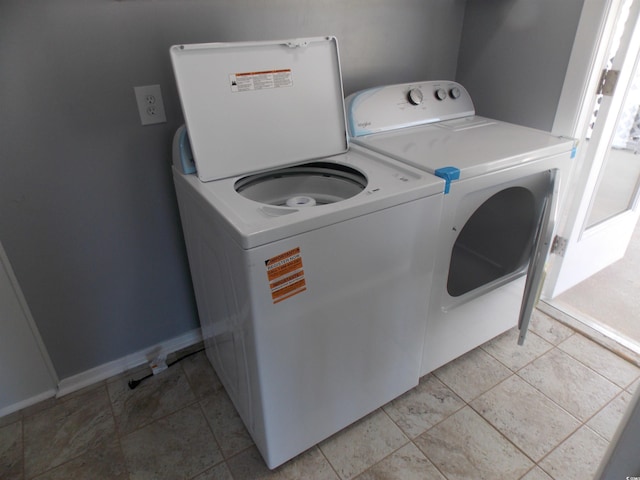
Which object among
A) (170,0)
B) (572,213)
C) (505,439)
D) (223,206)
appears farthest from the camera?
(572,213)

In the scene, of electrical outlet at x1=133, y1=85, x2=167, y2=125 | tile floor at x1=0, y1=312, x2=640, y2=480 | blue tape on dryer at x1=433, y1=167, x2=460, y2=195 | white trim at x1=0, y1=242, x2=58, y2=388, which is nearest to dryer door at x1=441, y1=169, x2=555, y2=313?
blue tape on dryer at x1=433, y1=167, x2=460, y2=195

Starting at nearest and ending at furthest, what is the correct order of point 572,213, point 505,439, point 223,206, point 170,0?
point 223,206, point 170,0, point 505,439, point 572,213

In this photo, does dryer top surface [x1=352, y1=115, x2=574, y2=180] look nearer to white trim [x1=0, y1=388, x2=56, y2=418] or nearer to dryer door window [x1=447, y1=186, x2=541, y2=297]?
dryer door window [x1=447, y1=186, x2=541, y2=297]

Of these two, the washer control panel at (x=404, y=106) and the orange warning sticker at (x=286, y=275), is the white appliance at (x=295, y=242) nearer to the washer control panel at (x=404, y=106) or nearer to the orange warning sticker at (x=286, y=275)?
the orange warning sticker at (x=286, y=275)

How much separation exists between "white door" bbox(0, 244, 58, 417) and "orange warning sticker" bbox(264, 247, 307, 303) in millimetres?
942

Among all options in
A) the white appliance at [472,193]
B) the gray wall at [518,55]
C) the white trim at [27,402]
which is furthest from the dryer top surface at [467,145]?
the white trim at [27,402]

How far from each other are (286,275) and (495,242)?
3.64 feet

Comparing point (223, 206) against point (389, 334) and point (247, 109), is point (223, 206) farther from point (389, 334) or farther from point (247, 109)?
point (389, 334)

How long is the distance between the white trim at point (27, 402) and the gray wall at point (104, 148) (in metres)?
0.12

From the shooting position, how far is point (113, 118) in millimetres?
1327

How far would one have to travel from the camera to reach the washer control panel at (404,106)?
1.57 m

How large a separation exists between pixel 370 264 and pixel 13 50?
1.15 m

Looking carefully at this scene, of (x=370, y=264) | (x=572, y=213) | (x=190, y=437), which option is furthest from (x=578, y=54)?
(x=190, y=437)

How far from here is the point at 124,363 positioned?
1.67m
